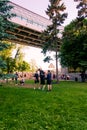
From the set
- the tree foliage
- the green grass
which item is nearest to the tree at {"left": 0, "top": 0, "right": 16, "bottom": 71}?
the green grass

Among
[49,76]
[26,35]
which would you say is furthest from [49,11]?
[26,35]

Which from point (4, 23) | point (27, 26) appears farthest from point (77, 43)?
point (4, 23)

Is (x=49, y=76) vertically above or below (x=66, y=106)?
above

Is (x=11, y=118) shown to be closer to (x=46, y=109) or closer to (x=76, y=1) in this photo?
(x=46, y=109)

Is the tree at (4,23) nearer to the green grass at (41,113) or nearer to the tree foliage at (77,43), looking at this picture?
the green grass at (41,113)

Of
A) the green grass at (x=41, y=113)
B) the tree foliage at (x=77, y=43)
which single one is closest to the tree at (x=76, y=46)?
the tree foliage at (x=77, y=43)

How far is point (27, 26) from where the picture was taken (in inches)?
2938

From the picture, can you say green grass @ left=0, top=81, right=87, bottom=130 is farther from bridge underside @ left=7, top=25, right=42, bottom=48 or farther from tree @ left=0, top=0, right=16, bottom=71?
bridge underside @ left=7, top=25, right=42, bottom=48

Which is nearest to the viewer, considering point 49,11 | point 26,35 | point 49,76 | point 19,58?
point 49,76

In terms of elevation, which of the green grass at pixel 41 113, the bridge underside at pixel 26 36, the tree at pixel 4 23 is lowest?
the green grass at pixel 41 113

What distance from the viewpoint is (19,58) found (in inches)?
2480

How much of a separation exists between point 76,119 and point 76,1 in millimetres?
35823

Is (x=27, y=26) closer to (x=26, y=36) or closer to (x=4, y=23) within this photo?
(x=26, y=36)

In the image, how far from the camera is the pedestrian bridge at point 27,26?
235ft
